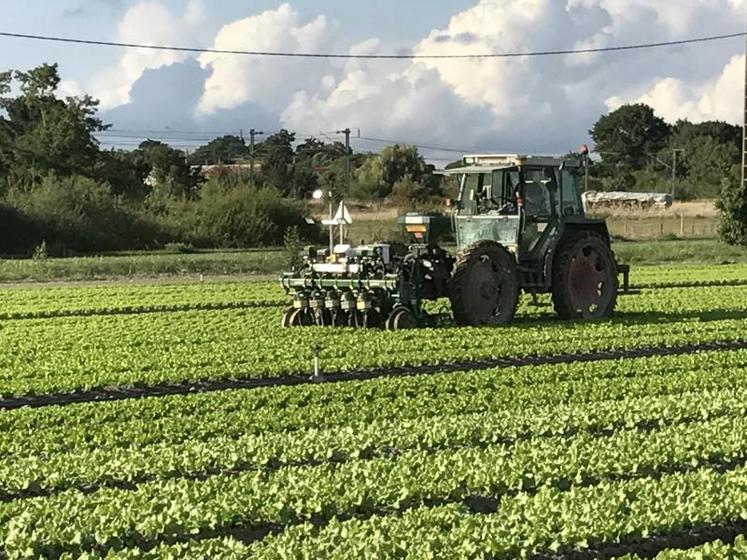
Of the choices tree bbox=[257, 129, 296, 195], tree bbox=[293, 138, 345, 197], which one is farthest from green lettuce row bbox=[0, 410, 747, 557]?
tree bbox=[257, 129, 296, 195]

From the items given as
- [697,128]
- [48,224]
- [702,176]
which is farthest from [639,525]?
[697,128]

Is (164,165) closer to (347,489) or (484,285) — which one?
(484,285)

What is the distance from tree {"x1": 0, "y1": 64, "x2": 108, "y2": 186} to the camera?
56.2 metres

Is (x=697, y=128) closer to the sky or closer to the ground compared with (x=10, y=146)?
closer to the sky

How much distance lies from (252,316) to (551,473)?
1256cm

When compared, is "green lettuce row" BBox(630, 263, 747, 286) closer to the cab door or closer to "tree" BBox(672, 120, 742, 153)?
the cab door

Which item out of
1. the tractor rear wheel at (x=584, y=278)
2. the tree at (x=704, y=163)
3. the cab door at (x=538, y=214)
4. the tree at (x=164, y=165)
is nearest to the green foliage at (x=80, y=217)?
the tree at (x=164, y=165)

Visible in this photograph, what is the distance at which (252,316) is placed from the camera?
780 inches

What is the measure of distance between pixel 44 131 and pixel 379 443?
51.1 meters

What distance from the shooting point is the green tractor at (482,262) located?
16.6 meters

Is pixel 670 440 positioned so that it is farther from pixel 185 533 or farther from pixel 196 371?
pixel 196 371

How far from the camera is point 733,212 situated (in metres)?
42.6

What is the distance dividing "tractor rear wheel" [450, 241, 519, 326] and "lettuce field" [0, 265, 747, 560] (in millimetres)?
470

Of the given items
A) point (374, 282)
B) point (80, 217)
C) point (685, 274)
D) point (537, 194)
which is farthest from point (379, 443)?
point (80, 217)
